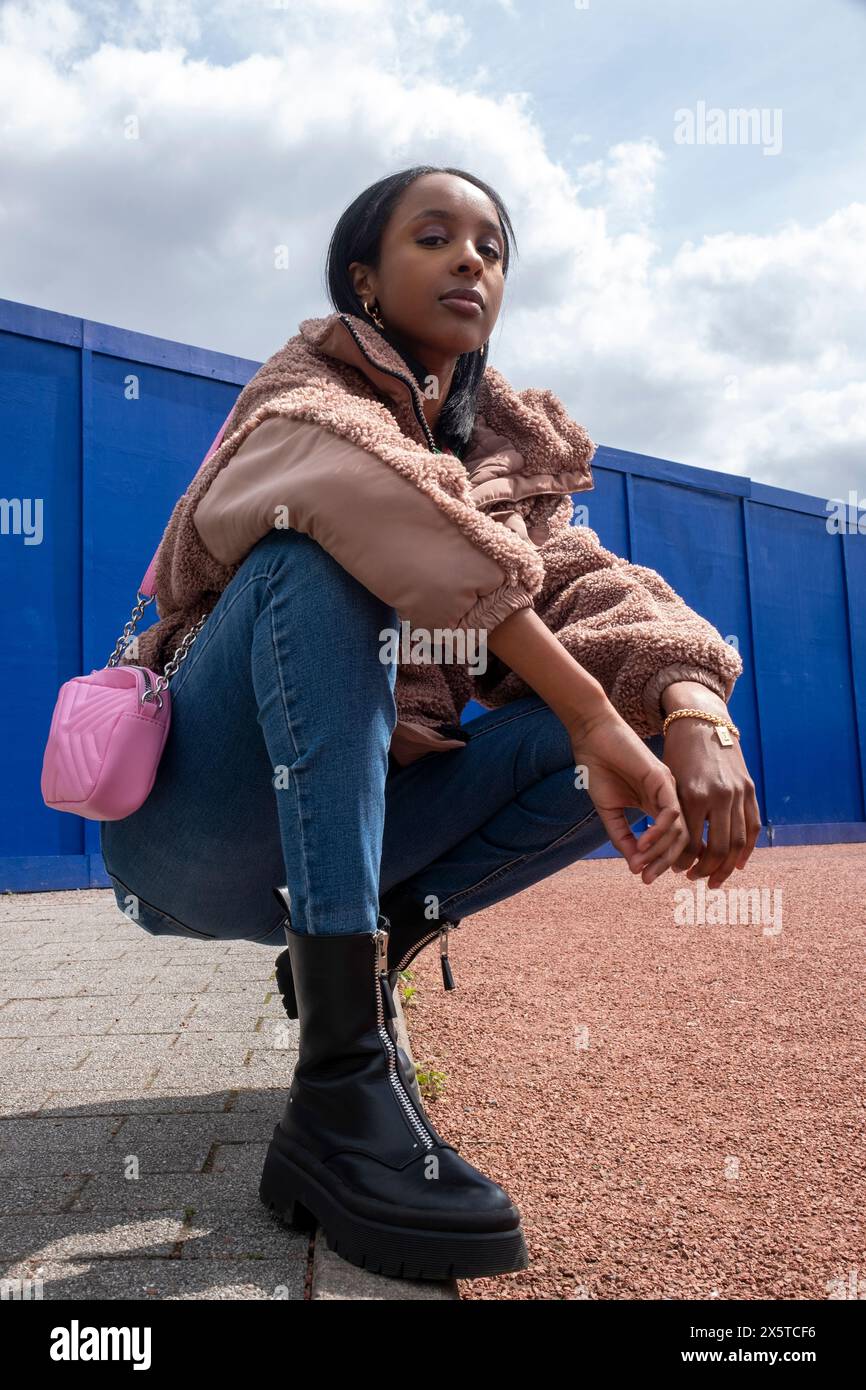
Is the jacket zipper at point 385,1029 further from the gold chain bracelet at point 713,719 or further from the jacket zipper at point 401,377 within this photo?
the jacket zipper at point 401,377

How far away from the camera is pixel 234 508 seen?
1.42m

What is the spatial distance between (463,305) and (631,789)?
3.07 feet

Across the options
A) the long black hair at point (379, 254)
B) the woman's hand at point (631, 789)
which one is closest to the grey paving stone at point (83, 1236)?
the woman's hand at point (631, 789)

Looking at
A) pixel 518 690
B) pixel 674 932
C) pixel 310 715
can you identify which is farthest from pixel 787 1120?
pixel 674 932

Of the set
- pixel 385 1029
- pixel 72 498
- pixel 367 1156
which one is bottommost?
pixel 367 1156

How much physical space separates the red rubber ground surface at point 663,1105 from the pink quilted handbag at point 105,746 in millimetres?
794

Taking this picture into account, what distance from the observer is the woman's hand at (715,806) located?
1.40 metres

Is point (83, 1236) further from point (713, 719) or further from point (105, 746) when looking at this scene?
point (713, 719)

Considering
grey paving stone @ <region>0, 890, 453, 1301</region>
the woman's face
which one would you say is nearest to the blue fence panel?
grey paving stone @ <region>0, 890, 453, 1301</region>

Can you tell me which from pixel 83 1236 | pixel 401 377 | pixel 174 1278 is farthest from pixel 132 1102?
pixel 401 377

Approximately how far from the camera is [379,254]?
189 cm
